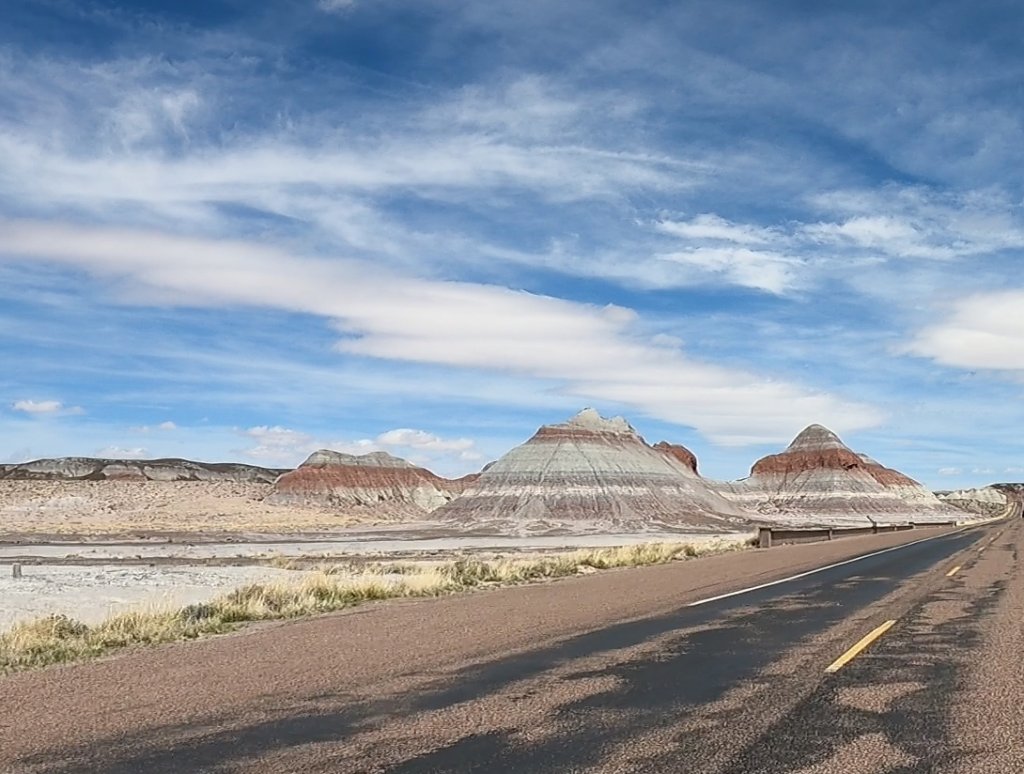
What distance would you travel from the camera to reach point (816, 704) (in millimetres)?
8336

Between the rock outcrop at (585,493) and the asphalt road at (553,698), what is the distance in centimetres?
8005

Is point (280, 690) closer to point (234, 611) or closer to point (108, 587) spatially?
point (234, 611)

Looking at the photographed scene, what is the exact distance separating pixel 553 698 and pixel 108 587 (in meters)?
23.8

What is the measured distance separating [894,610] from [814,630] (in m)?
3.27

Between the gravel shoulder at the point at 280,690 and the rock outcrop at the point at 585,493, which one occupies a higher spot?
the rock outcrop at the point at 585,493

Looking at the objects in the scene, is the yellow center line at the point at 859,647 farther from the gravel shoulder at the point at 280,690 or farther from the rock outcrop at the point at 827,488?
the rock outcrop at the point at 827,488

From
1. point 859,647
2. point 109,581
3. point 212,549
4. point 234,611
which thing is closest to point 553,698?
point 859,647

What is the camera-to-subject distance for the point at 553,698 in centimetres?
867

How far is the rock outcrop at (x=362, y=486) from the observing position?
140 meters

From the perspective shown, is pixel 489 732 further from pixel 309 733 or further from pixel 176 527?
pixel 176 527

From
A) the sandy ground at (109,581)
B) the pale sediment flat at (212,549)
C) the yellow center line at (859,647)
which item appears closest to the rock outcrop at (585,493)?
the pale sediment flat at (212,549)

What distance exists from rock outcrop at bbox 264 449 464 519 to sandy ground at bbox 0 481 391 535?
567 centimetres

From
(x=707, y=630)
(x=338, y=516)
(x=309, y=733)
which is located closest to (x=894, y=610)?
(x=707, y=630)

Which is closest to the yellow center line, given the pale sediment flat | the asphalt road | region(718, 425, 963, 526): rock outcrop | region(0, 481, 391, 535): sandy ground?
the asphalt road
